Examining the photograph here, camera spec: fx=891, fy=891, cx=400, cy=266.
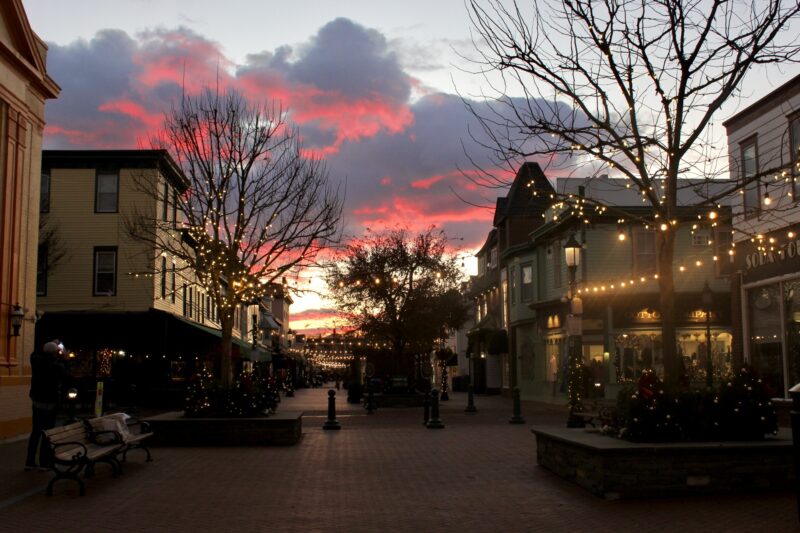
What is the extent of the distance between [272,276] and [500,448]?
12206mm

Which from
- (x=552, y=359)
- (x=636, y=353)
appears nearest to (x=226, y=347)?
(x=636, y=353)

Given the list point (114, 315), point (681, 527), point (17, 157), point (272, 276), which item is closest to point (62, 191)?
point (114, 315)

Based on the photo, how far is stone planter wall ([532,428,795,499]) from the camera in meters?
10.3

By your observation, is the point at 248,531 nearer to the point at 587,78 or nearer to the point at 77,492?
the point at 77,492

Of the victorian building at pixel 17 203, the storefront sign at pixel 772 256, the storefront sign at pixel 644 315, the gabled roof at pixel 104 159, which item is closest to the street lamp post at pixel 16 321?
the victorian building at pixel 17 203

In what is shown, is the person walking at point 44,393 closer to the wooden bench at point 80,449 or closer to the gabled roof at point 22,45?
the wooden bench at point 80,449

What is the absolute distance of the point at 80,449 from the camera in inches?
472

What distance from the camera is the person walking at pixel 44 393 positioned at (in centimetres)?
1302

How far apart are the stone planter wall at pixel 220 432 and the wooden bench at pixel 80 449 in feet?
14.8

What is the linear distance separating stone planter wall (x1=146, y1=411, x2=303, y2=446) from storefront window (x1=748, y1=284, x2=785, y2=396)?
36.9 feet

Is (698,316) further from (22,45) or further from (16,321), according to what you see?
(22,45)

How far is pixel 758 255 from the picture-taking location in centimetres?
2216

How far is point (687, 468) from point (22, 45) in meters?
17.6

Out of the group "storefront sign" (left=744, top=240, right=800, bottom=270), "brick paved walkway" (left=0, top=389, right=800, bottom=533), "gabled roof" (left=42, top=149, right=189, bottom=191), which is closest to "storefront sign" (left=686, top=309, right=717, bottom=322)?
"storefront sign" (left=744, top=240, right=800, bottom=270)
